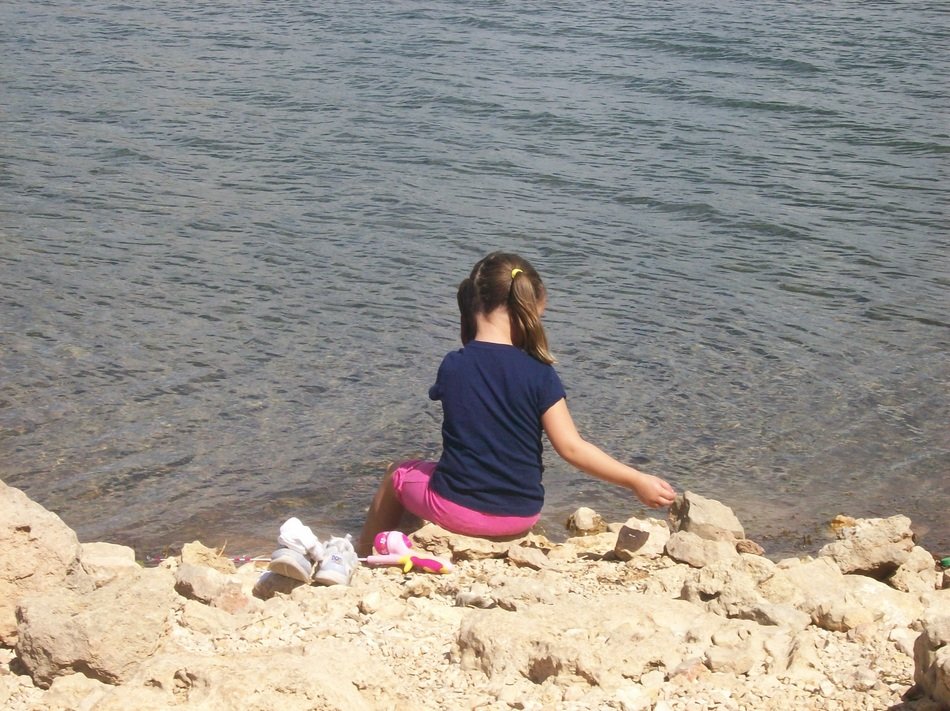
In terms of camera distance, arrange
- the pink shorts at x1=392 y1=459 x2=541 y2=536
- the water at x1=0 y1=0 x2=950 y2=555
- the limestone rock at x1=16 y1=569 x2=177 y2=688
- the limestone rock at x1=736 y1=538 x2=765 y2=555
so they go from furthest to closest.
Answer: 1. the water at x1=0 y1=0 x2=950 y2=555
2. the limestone rock at x1=736 y1=538 x2=765 y2=555
3. the pink shorts at x1=392 y1=459 x2=541 y2=536
4. the limestone rock at x1=16 y1=569 x2=177 y2=688

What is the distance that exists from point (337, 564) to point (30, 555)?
963 mm

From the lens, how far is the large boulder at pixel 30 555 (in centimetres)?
344

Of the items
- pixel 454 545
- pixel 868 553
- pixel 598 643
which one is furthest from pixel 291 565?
pixel 868 553

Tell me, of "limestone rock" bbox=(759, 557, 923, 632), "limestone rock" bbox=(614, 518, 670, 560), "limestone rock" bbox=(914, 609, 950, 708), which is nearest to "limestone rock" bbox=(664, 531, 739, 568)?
"limestone rock" bbox=(614, 518, 670, 560)

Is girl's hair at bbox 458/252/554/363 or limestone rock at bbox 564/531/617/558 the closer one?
girl's hair at bbox 458/252/554/363

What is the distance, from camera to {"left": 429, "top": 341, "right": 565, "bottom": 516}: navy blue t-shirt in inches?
178

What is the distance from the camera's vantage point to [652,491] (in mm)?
4418

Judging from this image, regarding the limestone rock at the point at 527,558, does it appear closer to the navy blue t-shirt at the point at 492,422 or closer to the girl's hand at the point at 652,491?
the navy blue t-shirt at the point at 492,422

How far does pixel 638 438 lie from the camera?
6.37 m

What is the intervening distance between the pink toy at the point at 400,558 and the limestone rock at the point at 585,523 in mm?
1282

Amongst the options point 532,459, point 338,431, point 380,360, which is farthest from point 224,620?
point 380,360

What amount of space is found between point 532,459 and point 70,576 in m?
1.82

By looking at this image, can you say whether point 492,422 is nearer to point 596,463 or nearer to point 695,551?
point 596,463

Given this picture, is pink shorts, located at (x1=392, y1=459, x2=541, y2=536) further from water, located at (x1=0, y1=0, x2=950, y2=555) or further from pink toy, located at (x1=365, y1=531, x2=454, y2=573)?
water, located at (x1=0, y1=0, x2=950, y2=555)
